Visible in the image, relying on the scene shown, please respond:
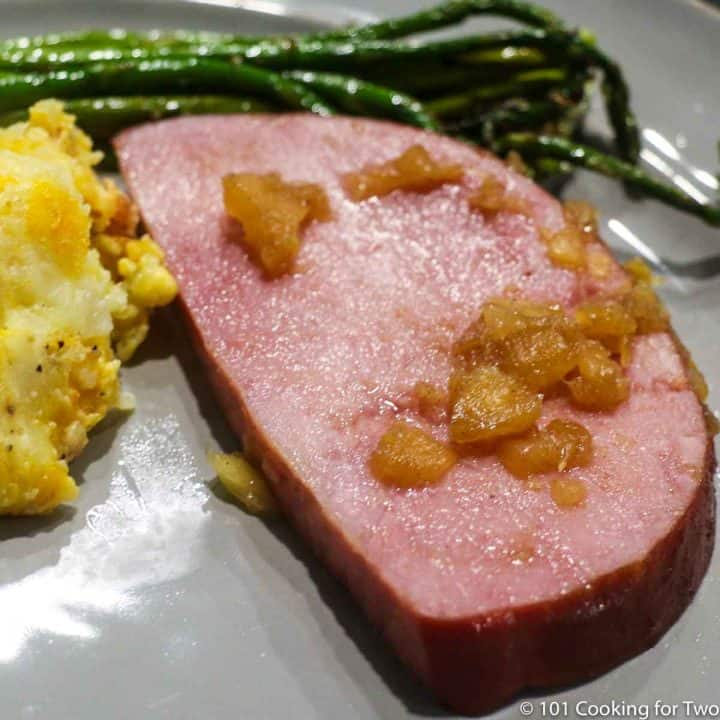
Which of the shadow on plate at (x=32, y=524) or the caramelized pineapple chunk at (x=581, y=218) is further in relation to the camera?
the caramelized pineapple chunk at (x=581, y=218)

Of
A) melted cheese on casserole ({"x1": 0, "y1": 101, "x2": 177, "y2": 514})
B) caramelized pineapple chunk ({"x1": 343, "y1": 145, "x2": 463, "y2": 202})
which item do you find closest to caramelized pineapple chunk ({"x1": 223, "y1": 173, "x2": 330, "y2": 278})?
caramelized pineapple chunk ({"x1": 343, "y1": 145, "x2": 463, "y2": 202})

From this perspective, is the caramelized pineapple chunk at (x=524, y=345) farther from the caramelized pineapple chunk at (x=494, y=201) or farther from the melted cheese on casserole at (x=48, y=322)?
the melted cheese on casserole at (x=48, y=322)

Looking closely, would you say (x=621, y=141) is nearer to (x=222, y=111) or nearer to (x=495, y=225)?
(x=495, y=225)

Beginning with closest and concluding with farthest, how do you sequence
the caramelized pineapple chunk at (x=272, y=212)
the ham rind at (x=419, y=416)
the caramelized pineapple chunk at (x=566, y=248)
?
1. the ham rind at (x=419, y=416)
2. the caramelized pineapple chunk at (x=272, y=212)
3. the caramelized pineapple chunk at (x=566, y=248)

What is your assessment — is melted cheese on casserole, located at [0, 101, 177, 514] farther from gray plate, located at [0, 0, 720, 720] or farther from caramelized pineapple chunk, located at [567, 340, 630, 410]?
caramelized pineapple chunk, located at [567, 340, 630, 410]

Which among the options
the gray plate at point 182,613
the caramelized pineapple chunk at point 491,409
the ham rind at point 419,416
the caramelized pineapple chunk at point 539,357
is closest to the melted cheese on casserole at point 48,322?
the gray plate at point 182,613
